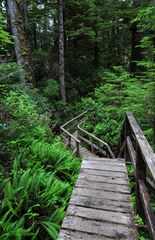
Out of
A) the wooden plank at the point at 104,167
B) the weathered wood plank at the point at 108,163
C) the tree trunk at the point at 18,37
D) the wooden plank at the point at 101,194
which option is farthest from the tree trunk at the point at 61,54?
the wooden plank at the point at 101,194

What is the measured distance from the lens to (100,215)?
2521 mm

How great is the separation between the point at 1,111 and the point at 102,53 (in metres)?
20.7

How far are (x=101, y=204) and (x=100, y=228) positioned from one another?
456 millimetres

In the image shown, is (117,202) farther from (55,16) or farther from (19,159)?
(55,16)

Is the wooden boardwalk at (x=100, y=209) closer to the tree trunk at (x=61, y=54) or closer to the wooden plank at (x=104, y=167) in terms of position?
the wooden plank at (x=104, y=167)

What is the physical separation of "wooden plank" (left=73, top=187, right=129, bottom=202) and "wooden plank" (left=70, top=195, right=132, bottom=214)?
0.25 feet

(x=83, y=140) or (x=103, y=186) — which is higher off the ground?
(x=103, y=186)

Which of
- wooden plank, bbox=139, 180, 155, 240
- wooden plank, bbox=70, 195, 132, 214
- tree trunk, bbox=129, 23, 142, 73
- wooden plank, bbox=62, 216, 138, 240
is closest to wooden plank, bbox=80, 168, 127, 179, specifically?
wooden plank, bbox=70, 195, 132, 214

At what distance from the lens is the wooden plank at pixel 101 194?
2889 mm

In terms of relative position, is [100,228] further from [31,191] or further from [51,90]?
[51,90]

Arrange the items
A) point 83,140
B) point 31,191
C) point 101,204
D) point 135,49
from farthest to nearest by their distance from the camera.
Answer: point 135,49 → point 83,140 → point 31,191 → point 101,204

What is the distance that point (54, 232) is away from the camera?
2.61m

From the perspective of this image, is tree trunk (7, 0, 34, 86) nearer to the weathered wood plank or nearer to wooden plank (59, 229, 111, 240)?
the weathered wood plank

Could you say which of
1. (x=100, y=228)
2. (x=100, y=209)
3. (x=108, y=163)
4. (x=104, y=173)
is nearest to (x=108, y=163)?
(x=108, y=163)
